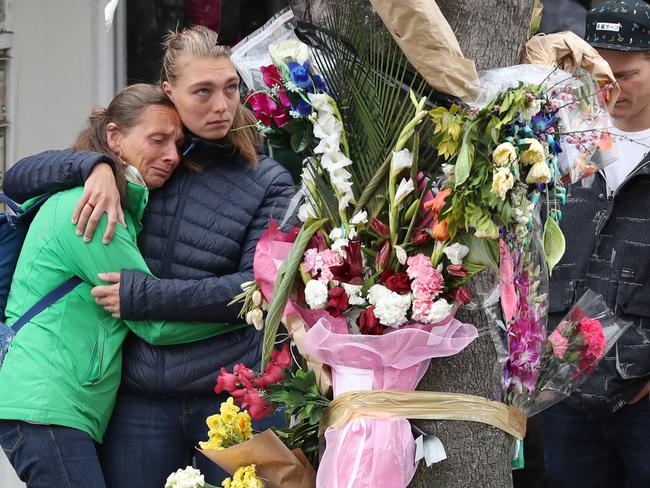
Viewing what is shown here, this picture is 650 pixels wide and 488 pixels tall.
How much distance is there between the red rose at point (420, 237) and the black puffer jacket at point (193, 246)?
38.4 inches

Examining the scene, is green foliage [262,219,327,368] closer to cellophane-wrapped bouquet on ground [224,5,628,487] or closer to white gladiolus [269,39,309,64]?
cellophane-wrapped bouquet on ground [224,5,628,487]

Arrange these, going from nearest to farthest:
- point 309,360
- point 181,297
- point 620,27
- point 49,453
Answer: point 309,360 < point 49,453 < point 181,297 < point 620,27

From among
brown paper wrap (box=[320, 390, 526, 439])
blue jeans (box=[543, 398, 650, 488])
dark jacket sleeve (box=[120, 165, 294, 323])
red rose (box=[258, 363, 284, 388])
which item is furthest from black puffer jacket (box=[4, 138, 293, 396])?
blue jeans (box=[543, 398, 650, 488])

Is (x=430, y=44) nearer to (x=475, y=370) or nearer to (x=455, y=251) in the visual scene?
(x=455, y=251)

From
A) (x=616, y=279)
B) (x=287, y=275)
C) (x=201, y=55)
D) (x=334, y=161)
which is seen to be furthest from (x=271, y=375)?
(x=616, y=279)

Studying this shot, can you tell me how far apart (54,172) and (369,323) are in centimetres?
139

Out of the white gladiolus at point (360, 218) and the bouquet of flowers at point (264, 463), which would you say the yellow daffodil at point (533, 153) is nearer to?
the white gladiolus at point (360, 218)


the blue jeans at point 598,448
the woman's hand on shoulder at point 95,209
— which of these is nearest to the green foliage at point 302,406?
the woman's hand on shoulder at point 95,209

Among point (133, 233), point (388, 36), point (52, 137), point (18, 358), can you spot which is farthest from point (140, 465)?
point (52, 137)

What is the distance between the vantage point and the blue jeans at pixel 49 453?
3.37 meters

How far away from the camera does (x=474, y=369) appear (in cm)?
268

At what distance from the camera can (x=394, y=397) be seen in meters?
2.58

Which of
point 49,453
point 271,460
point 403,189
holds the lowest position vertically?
point 49,453

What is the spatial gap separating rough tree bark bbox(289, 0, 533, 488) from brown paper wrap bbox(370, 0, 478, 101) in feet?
0.36
